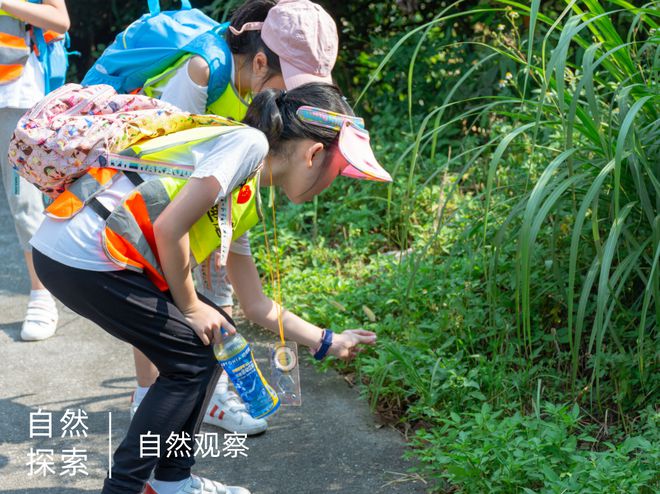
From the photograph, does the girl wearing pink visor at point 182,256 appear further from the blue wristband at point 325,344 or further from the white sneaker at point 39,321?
the white sneaker at point 39,321

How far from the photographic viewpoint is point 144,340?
240cm

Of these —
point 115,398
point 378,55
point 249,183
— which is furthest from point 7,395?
point 378,55

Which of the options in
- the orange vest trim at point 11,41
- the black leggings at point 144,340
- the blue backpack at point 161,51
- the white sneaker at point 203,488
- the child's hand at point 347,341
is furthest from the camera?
the orange vest trim at point 11,41

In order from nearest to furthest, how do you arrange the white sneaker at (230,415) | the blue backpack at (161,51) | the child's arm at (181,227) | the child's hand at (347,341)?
the child's arm at (181,227) < the child's hand at (347,341) < the blue backpack at (161,51) < the white sneaker at (230,415)

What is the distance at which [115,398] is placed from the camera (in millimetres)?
3381

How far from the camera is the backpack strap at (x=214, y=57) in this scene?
283 cm

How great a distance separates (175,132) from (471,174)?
255 centimetres

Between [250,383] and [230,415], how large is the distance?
65 centimetres

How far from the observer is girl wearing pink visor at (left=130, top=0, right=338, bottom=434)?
2.80 metres

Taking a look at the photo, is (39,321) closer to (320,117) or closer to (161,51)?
(161,51)

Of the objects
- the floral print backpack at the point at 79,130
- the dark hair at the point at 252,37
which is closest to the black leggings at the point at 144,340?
the floral print backpack at the point at 79,130

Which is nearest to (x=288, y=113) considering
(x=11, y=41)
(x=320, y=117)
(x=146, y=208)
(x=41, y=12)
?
(x=320, y=117)

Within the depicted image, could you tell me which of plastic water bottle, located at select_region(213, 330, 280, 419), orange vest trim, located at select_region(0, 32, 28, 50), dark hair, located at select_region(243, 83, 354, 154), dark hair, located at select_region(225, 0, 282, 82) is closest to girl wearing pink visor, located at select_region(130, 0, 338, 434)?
dark hair, located at select_region(225, 0, 282, 82)

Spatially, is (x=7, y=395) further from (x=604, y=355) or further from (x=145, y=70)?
(x=604, y=355)
